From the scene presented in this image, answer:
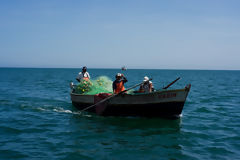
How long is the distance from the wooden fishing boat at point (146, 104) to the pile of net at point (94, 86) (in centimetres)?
90

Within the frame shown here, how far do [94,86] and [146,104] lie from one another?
12.3 ft

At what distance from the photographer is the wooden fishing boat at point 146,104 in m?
11.4

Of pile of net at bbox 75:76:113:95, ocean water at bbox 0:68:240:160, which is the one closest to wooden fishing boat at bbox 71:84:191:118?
ocean water at bbox 0:68:240:160

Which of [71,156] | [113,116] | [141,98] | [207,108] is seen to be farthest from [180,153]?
[207,108]

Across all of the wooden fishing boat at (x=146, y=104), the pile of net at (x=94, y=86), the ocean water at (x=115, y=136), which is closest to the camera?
the ocean water at (x=115, y=136)

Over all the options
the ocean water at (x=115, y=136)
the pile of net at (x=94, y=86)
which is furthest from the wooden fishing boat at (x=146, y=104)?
the pile of net at (x=94, y=86)

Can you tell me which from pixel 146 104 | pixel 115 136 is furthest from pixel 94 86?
pixel 115 136

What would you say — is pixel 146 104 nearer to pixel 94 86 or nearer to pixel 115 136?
pixel 115 136

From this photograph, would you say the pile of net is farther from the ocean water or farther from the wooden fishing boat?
the ocean water

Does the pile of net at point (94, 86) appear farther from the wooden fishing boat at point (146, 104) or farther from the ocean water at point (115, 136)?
the ocean water at point (115, 136)

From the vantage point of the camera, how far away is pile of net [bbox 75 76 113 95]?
46.7 ft

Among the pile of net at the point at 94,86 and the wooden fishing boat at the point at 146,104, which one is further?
the pile of net at the point at 94,86

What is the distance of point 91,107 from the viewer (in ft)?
45.6

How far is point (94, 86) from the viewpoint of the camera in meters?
14.4
